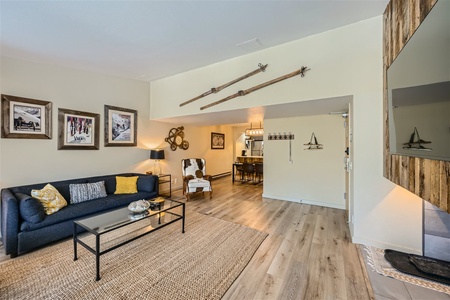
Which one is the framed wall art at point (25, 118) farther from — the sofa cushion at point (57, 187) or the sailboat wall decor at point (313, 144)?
the sailboat wall decor at point (313, 144)

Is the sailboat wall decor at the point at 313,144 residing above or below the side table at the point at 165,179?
above

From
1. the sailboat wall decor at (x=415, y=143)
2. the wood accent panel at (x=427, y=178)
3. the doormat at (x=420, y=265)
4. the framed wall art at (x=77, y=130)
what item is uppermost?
the framed wall art at (x=77, y=130)

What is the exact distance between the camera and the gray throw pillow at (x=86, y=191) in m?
3.09

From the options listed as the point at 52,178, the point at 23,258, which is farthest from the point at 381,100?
the point at 52,178

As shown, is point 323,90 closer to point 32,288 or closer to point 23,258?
point 32,288

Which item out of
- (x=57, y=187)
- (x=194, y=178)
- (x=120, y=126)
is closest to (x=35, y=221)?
(x=57, y=187)

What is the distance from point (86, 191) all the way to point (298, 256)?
349cm

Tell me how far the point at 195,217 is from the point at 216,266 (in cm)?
148

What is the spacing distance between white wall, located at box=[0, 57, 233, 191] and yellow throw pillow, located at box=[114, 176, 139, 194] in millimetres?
589

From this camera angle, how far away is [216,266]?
2086 millimetres

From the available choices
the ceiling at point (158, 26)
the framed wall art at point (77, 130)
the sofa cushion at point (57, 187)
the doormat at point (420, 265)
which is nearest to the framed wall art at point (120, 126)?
the framed wall art at point (77, 130)

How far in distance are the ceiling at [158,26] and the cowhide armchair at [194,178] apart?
9.13ft

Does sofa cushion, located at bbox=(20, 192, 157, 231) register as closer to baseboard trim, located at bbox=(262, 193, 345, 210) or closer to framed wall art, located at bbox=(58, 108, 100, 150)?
framed wall art, located at bbox=(58, 108, 100, 150)

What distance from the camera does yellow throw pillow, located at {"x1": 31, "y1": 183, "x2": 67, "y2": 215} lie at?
2.60 meters
